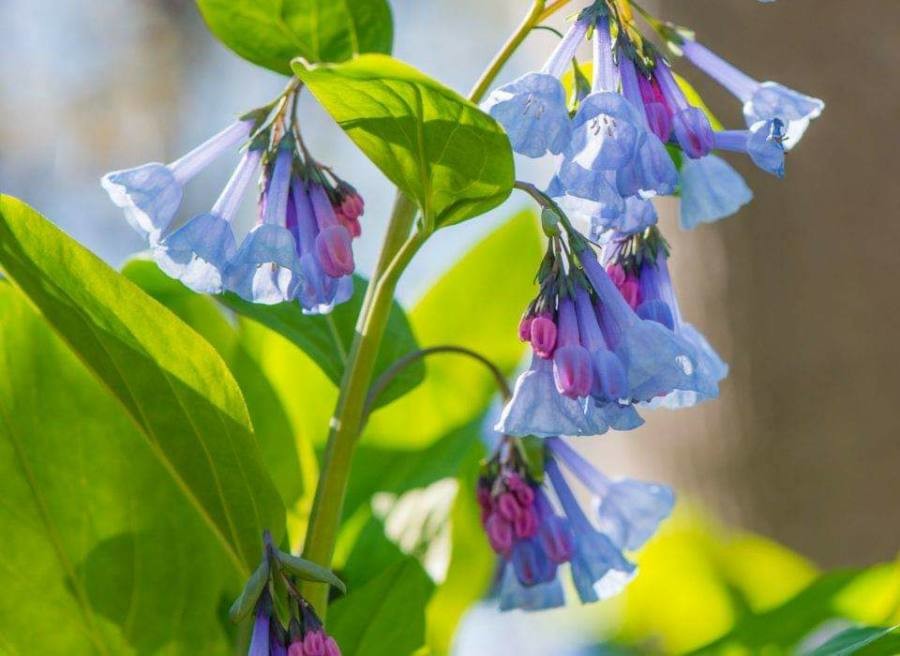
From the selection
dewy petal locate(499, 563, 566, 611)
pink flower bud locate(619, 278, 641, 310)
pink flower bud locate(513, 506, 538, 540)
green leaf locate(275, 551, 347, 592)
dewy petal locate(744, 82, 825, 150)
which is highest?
dewy petal locate(744, 82, 825, 150)

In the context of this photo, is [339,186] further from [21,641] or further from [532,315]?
[21,641]

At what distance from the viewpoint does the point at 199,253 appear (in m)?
0.68

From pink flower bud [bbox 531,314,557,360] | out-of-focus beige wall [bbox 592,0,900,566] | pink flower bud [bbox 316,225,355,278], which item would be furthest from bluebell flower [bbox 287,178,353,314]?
out-of-focus beige wall [bbox 592,0,900,566]

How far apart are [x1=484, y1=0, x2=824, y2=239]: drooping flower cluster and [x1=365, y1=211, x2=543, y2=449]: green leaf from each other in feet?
1.24

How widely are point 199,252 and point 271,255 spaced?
0.05 meters

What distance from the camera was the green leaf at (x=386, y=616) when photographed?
0.79 m

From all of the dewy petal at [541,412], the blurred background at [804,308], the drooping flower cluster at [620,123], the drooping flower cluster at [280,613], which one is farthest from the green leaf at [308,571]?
the blurred background at [804,308]

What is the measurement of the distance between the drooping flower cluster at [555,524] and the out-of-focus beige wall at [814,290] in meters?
1.03

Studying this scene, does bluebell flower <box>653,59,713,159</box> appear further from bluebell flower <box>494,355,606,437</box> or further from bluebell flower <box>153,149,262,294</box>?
bluebell flower <box>153,149,262,294</box>

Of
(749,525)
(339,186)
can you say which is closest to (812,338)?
(749,525)

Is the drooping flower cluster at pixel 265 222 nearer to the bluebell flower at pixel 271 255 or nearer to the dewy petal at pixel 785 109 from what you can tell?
the bluebell flower at pixel 271 255

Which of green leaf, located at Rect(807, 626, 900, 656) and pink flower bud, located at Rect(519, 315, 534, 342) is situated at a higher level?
pink flower bud, located at Rect(519, 315, 534, 342)

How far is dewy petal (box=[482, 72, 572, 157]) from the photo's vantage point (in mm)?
601

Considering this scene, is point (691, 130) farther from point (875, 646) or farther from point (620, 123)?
point (875, 646)
